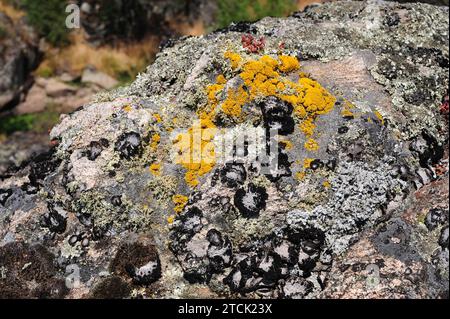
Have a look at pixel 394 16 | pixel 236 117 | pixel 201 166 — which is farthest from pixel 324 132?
pixel 394 16

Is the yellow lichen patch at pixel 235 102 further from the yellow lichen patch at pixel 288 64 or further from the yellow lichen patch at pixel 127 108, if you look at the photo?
the yellow lichen patch at pixel 127 108

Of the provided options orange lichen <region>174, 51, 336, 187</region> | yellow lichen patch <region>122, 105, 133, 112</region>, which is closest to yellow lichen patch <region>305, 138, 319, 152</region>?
orange lichen <region>174, 51, 336, 187</region>

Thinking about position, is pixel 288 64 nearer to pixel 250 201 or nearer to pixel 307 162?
pixel 307 162

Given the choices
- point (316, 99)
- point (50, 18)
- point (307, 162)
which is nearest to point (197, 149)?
point (307, 162)

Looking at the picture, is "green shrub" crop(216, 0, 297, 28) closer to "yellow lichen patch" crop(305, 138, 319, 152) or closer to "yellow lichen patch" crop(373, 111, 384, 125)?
"yellow lichen patch" crop(373, 111, 384, 125)

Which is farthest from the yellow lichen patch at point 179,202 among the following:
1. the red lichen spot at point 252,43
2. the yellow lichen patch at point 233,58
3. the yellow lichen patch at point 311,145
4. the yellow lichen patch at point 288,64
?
the red lichen spot at point 252,43
